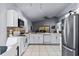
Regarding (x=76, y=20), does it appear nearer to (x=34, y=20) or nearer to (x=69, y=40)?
(x=69, y=40)

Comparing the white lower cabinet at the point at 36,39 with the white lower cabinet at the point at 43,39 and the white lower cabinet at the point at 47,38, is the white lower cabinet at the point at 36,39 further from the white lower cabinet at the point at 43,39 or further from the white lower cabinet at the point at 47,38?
the white lower cabinet at the point at 47,38

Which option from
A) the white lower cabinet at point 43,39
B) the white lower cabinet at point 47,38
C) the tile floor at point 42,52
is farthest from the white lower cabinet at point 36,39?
the tile floor at point 42,52

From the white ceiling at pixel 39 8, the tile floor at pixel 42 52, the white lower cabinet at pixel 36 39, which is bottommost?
the tile floor at pixel 42 52

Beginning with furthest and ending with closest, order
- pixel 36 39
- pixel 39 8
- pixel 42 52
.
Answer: pixel 36 39, pixel 39 8, pixel 42 52

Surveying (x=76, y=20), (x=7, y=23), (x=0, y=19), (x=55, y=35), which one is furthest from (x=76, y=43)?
(x=55, y=35)

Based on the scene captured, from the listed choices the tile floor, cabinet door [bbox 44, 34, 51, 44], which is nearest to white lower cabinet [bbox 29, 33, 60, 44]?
cabinet door [bbox 44, 34, 51, 44]

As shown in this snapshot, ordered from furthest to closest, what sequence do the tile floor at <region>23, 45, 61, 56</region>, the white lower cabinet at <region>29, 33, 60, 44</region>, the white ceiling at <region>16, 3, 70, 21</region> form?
the white lower cabinet at <region>29, 33, 60, 44</region> < the white ceiling at <region>16, 3, 70, 21</region> < the tile floor at <region>23, 45, 61, 56</region>

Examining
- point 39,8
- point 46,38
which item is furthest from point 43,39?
point 39,8

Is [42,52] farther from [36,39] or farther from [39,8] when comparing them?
[39,8]

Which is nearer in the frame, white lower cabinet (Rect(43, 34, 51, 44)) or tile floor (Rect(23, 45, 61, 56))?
tile floor (Rect(23, 45, 61, 56))

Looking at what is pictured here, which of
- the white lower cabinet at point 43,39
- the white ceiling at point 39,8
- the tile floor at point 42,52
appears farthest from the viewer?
the white lower cabinet at point 43,39

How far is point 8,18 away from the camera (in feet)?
13.6

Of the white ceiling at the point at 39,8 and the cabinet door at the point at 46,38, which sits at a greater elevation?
the white ceiling at the point at 39,8

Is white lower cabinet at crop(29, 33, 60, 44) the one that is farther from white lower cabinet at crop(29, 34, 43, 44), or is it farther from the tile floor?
the tile floor
